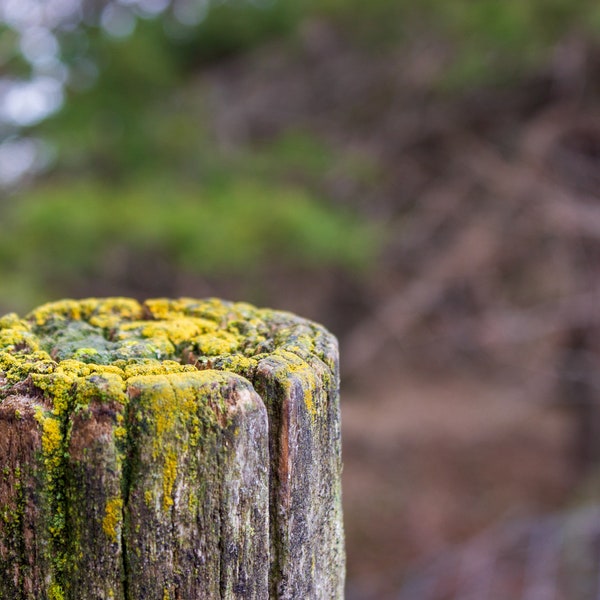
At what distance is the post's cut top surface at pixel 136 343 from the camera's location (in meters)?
0.74

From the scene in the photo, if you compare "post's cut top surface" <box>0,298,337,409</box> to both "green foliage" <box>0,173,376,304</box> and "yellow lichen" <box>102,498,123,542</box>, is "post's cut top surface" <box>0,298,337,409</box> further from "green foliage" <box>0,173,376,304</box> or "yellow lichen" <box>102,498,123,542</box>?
"green foliage" <box>0,173,376,304</box>

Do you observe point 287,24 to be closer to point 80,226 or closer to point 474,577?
point 80,226

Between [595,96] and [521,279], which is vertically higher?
[595,96]

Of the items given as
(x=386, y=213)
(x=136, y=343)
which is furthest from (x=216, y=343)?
(x=386, y=213)

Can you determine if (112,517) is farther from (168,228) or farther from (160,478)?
(168,228)

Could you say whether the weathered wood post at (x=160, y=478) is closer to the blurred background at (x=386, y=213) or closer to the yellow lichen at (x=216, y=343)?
the yellow lichen at (x=216, y=343)

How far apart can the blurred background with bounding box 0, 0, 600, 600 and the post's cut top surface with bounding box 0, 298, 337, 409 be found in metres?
2.16

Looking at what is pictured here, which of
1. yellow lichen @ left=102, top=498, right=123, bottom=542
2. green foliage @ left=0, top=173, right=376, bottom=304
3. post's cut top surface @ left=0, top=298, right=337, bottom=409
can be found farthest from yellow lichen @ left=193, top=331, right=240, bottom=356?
green foliage @ left=0, top=173, right=376, bottom=304

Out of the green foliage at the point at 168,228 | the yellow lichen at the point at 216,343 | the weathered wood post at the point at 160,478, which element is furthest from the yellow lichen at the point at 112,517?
the green foliage at the point at 168,228

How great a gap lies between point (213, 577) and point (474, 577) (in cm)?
376

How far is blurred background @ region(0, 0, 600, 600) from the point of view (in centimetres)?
360

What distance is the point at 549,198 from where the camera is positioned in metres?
4.77

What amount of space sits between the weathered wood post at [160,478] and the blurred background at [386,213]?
2485mm

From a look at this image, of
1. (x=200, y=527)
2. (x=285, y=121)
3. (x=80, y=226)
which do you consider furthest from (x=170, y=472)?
(x=285, y=121)
